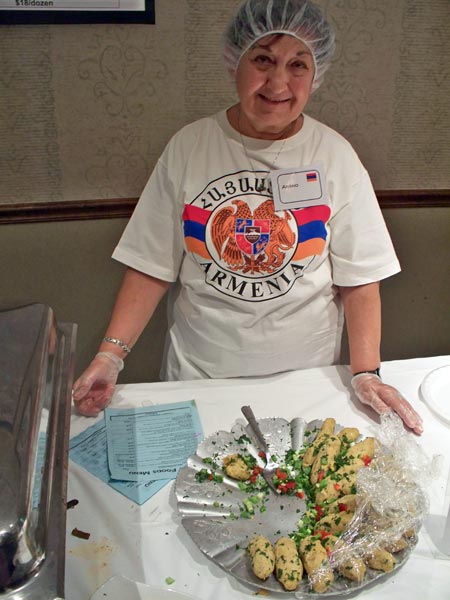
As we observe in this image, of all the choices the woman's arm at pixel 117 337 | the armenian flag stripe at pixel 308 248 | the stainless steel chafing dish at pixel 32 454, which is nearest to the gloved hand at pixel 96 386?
the woman's arm at pixel 117 337

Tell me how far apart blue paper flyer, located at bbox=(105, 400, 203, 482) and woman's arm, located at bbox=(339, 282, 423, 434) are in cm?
39

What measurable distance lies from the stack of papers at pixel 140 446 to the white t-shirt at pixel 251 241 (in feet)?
0.90

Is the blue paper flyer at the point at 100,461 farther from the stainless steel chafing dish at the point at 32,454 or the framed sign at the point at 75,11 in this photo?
the framed sign at the point at 75,11

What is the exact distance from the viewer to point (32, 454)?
515 mm

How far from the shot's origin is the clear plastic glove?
4.16ft

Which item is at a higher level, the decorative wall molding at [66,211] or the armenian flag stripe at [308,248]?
the armenian flag stripe at [308,248]

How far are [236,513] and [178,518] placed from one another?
106mm

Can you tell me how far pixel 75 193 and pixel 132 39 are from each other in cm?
52

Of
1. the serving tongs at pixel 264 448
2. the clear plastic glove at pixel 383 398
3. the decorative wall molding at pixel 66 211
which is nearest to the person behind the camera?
the serving tongs at pixel 264 448

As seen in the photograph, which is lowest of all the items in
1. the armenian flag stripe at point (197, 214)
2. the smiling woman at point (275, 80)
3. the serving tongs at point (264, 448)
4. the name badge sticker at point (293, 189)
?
the serving tongs at point (264, 448)

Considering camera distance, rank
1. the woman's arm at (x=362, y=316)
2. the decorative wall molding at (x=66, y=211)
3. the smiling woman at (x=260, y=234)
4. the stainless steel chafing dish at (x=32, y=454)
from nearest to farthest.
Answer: the stainless steel chafing dish at (x=32, y=454) → the smiling woman at (x=260, y=234) → the woman's arm at (x=362, y=316) → the decorative wall molding at (x=66, y=211)

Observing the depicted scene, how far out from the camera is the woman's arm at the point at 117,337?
4.30 ft

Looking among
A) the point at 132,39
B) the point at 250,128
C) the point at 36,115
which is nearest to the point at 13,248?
the point at 36,115

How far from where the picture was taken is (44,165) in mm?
1951
